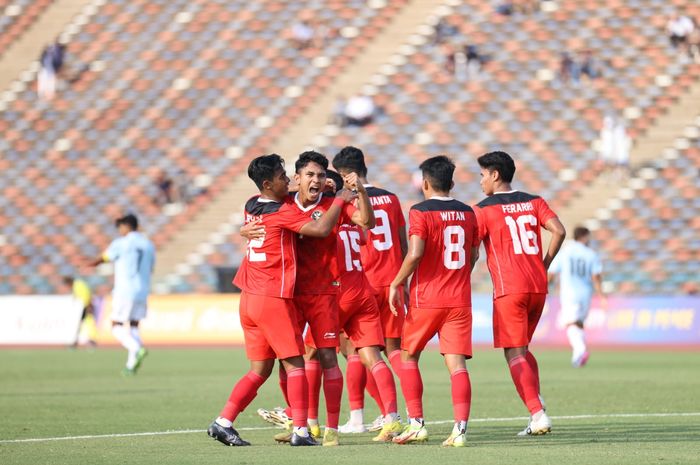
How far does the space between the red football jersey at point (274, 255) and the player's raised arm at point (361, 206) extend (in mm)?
378

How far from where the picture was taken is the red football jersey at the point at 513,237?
1136 centimetres

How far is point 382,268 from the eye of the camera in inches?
471

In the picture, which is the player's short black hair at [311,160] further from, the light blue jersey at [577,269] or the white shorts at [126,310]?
the light blue jersey at [577,269]

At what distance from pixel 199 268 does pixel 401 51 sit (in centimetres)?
890

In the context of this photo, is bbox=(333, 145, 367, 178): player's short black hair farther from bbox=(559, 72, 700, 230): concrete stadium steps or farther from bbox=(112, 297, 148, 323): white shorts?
bbox=(559, 72, 700, 230): concrete stadium steps

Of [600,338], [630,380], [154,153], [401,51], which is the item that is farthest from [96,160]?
[630,380]

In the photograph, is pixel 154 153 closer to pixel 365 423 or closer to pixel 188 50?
pixel 188 50

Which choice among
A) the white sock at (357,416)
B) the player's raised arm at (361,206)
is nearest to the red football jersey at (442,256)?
the player's raised arm at (361,206)

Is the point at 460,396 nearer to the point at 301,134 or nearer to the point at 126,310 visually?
the point at 126,310

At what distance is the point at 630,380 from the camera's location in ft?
61.6

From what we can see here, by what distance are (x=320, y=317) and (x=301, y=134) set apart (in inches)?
1087

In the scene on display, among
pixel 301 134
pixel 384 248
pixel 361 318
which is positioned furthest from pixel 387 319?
pixel 301 134

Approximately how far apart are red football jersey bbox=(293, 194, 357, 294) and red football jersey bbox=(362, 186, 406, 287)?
4.16 ft

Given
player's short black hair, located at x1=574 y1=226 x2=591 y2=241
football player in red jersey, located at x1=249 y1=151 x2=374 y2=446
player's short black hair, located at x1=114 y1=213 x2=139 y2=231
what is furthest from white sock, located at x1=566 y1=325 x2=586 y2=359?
football player in red jersey, located at x1=249 y1=151 x2=374 y2=446
